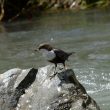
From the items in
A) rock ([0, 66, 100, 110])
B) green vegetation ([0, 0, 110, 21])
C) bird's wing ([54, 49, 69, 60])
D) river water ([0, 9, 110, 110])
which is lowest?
green vegetation ([0, 0, 110, 21])

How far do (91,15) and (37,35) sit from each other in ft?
11.3

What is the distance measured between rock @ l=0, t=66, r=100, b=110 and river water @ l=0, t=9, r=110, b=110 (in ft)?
4.31

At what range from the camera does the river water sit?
9953 millimetres

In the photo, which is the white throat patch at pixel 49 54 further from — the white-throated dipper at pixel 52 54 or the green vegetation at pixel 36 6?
the green vegetation at pixel 36 6

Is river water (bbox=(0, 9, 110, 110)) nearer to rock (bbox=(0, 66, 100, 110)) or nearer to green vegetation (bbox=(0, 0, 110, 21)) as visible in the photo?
green vegetation (bbox=(0, 0, 110, 21))

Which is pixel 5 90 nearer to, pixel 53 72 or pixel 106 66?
pixel 53 72

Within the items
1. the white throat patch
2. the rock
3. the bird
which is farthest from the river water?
the white throat patch

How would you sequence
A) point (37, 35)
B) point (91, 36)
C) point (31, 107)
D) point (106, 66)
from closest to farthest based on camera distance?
point (31, 107) < point (106, 66) < point (91, 36) < point (37, 35)

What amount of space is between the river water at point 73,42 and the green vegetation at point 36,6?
1058 mm

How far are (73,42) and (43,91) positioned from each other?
23.8 ft

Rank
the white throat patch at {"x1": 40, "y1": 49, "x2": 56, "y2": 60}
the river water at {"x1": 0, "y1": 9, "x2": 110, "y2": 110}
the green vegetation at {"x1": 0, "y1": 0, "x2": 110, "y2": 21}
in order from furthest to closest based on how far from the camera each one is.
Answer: the green vegetation at {"x1": 0, "y1": 0, "x2": 110, "y2": 21}
the river water at {"x1": 0, "y1": 9, "x2": 110, "y2": 110}
the white throat patch at {"x1": 40, "y1": 49, "x2": 56, "y2": 60}


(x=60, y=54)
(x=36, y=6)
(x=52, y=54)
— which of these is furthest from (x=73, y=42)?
(x=36, y=6)

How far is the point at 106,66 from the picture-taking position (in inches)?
423

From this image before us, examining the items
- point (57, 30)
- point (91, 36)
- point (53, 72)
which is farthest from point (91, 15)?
point (53, 72)
